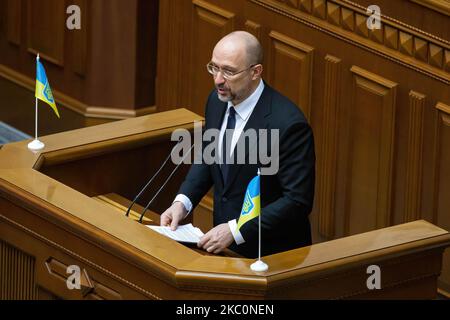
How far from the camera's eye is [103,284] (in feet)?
18.1

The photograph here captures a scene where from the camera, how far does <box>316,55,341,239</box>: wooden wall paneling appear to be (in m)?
7.11

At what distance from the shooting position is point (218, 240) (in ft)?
18.3

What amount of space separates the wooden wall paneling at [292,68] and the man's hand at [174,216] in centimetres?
151

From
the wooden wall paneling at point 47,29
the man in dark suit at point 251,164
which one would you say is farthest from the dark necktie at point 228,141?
the wooden wall paneling at point 47,29

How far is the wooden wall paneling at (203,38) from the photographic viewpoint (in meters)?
7.63

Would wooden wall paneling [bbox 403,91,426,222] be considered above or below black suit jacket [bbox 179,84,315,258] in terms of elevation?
above

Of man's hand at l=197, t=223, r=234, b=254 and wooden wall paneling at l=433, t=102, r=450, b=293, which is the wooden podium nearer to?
man's hand at l=197, t=223, r=234, b=254

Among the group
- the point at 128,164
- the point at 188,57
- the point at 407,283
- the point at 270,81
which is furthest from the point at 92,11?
the point at 407,283

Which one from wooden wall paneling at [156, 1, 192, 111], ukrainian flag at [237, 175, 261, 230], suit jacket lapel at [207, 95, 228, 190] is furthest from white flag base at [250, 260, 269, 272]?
wooden wall paneling at [156, 1, 192, 111]

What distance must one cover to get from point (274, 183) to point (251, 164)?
0.12 metres

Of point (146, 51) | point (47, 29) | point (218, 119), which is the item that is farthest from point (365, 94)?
point (47, 29)

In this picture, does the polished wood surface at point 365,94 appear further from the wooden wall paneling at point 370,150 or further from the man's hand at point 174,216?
the man's hand at point 174,216

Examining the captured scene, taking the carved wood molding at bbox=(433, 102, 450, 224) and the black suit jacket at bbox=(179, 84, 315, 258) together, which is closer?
the black suit jacket at bbox=(179, 84, 315, 258)
